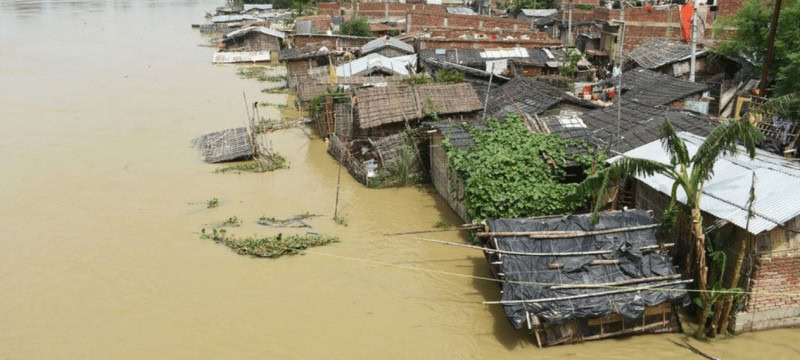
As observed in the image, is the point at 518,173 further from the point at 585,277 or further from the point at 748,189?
the point at 748,189

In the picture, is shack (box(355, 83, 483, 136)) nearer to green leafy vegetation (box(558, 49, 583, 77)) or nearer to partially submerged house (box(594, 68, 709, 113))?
partially submerged house (box(594, 68, 709, 113))

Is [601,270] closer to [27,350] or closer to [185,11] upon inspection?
[27,350]

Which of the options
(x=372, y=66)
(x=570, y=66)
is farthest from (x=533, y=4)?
(x=372, y=66)

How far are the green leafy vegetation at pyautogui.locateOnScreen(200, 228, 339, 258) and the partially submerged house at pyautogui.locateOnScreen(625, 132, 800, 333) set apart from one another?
606 centimetres

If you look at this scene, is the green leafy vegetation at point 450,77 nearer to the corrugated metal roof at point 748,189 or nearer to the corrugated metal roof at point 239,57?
the corrugated metal roof at point 748,189

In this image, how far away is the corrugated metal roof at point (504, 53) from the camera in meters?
22.8

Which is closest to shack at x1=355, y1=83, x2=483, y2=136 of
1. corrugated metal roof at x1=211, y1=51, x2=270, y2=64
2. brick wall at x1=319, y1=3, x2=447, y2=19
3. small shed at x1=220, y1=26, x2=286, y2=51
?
corrugated metal roof at x1=211, y1=51, x2=270, y2=64

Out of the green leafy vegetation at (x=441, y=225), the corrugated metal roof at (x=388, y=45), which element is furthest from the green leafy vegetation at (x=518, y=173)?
the corrugated metal roof at (x=388, y=45)

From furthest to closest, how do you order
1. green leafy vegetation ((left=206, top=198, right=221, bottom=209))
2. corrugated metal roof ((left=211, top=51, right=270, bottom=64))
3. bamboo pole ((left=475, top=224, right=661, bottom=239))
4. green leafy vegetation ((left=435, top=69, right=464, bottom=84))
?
corrugated metal roof ((left=211, top=51, right=270, bottom=64)), green leafy vegetation ((left=435, top=69, right=464, bottom=84)), green leafy vegetation ((left=206, top=198, right=221, bottom=209)), bamboo pole ((left=475, top=224, right=661, bottom=239))

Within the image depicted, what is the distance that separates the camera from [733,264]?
307 inches

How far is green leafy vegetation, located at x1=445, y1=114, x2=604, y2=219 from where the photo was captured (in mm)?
9789

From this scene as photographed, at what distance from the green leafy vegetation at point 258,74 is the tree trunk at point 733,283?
2403 cm

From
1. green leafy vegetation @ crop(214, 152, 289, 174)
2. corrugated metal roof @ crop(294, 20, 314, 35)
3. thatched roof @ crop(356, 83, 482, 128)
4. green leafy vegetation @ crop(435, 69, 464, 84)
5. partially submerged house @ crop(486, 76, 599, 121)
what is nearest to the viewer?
thatched roof @ crop(356, 83, 482, 128)

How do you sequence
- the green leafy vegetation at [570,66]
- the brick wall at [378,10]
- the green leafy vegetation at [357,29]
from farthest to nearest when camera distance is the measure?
the brick wall at [378,10]
the green leafy vegetation at [357,29]
the green leafy vegetation at [570,66]
